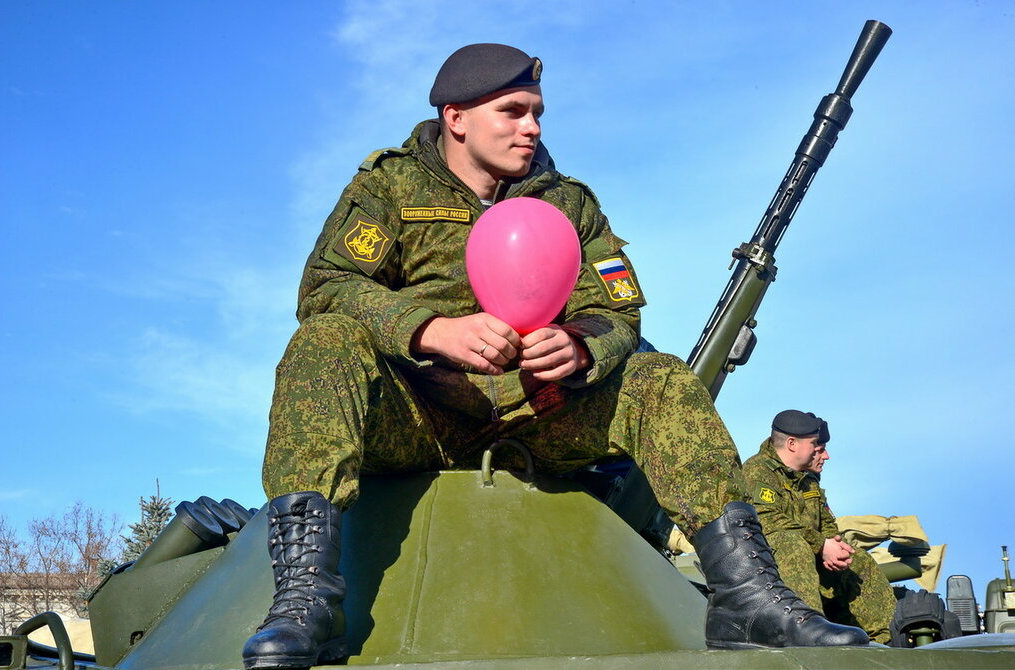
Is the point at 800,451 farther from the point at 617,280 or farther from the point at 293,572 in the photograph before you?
the point at 293,572

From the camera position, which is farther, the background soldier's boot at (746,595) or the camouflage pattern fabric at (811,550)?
the camouflage pattern fabric at (811,550)

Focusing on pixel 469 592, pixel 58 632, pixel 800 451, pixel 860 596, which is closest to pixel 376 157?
pixel 469 592

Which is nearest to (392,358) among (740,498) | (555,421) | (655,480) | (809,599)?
(555,421)

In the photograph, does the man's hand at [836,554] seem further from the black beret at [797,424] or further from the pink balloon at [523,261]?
the pink balloon at [523,261]

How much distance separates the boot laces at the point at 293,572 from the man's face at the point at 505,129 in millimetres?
1447

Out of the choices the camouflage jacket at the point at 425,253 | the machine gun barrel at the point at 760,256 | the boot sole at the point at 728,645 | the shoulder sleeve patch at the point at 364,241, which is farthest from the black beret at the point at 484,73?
the machine gun barrel at the point at 760,256

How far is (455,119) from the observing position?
3846mm

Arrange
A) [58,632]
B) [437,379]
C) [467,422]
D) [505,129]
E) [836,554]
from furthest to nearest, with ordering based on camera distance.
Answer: [836,554], [505,129], [467,422], [437,379], [58,632]

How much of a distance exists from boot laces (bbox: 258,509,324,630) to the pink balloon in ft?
2.57

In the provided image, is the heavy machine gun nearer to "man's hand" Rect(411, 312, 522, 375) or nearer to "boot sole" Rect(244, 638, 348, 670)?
"man's hand" Rect(411, 312, 522, 375)

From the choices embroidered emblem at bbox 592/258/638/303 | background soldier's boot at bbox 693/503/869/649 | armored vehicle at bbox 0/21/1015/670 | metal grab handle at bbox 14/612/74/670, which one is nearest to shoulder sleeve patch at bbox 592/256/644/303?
embroidered emblem at bbox 592/258/638/303

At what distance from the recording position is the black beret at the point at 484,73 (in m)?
3.73

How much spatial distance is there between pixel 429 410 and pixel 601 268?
28.3 inches

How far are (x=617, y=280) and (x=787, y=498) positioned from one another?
4605mm
